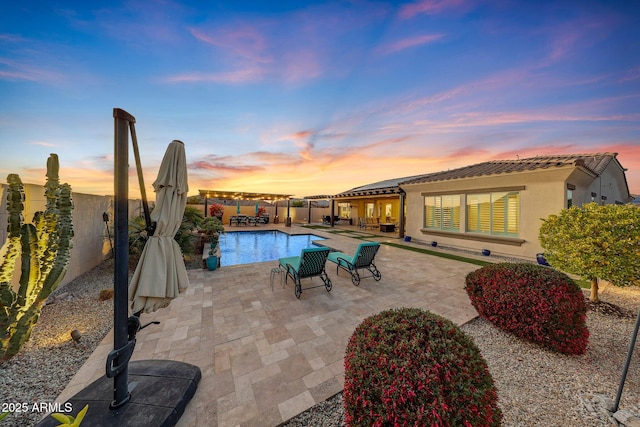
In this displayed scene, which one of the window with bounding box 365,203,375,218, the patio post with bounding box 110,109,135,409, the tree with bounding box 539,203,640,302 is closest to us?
the patio post with bounding box 110,109,135,409

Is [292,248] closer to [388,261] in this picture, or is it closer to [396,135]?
[388,261]

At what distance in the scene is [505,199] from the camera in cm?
909

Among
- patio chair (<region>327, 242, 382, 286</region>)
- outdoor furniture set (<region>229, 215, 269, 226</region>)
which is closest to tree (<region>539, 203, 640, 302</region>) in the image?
patio chair (<region>327, 242, 382, 286</region>)

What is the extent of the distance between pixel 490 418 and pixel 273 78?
10.1m

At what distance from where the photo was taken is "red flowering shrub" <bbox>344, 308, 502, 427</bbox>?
4.28ft

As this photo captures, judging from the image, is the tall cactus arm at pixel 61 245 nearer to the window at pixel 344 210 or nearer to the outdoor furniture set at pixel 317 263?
the outdoor furniture set at pixel 317 263

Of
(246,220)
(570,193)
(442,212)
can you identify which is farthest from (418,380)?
(246,220)

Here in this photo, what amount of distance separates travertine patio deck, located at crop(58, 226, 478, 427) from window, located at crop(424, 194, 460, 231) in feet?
18.2

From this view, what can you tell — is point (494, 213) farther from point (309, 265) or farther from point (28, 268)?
point (28, 268)

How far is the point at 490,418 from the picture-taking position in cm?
137

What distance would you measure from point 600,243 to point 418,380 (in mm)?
5332

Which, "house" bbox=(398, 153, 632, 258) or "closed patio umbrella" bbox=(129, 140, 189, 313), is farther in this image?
"house" bbox=(398, 153, 632, 258)

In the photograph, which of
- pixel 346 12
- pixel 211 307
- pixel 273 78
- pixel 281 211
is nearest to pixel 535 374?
pixel 211 307

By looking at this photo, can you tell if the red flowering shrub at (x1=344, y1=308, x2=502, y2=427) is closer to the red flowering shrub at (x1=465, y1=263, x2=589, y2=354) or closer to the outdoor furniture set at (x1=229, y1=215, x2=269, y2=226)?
the red flowering shrub at (x1=465, y1=263, x2=589, y2=354)
